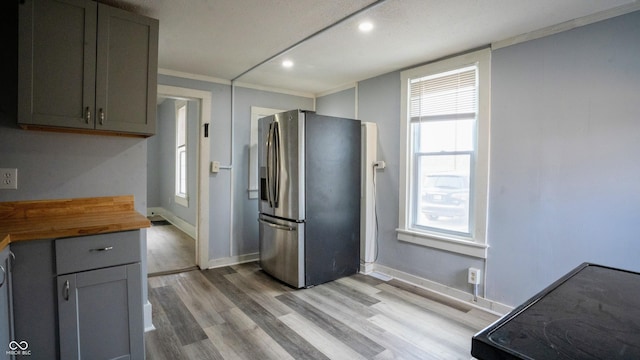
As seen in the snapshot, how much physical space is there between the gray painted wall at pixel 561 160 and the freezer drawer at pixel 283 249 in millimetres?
1493

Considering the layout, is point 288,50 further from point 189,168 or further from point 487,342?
point 189,168

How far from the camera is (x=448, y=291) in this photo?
3002mm

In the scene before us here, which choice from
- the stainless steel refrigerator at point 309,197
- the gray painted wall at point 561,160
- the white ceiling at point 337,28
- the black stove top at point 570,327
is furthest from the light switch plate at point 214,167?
the black stove top at point 570,327

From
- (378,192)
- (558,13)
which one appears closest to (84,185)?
(378,192)

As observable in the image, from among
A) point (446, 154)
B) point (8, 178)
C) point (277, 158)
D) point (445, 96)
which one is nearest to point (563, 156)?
point (446, 154)

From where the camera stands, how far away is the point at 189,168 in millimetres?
5641

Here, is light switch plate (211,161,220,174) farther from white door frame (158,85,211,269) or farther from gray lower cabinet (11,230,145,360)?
gray lower cabinet (11,230,145,360)

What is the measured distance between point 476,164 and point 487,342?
8.07ft

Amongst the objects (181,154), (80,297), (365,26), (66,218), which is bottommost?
(80,297)

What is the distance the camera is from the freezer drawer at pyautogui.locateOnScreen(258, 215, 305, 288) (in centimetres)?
318

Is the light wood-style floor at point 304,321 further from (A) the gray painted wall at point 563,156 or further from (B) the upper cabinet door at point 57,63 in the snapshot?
(B) the upper cabinet door at point 57,63

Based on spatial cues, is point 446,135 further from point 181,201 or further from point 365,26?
point 181,201

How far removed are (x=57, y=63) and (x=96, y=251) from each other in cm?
116

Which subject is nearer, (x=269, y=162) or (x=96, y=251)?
(x=96, y=251)
